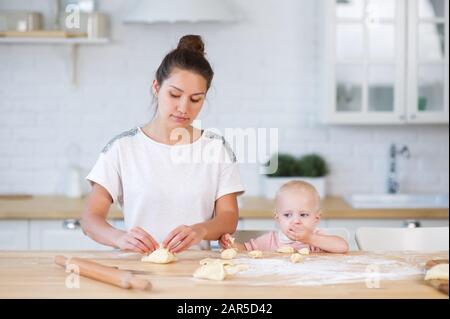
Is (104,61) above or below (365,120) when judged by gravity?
above

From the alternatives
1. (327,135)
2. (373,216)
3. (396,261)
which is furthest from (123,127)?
(396,261)

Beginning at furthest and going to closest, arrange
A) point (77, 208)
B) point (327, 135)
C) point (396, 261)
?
point (327, 135), point (77, 208), point (396, 261)

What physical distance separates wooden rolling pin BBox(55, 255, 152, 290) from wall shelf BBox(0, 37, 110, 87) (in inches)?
82.9

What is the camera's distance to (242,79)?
3914mm

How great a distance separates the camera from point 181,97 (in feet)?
6.98

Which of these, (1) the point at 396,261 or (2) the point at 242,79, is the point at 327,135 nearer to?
(2) the point at 242,79

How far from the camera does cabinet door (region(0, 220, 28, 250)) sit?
11.3ft

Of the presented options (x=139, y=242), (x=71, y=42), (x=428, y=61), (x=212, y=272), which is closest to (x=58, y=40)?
(x=71, y=42)

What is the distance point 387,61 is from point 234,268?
2203 mm

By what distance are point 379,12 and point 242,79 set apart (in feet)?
2.35

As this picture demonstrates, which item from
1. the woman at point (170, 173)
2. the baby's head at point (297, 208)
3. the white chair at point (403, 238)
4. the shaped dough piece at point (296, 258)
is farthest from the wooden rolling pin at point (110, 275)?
the white chair at point (403, 238)

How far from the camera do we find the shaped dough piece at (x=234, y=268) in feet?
5.65

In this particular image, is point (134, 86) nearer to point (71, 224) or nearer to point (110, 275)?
point (71, 224)

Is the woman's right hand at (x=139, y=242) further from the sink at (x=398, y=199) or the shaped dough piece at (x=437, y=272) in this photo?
the sink at (x=398, y=199)
